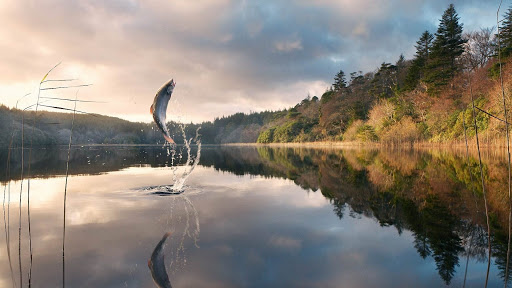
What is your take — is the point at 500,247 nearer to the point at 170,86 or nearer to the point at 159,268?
the point at 159,268

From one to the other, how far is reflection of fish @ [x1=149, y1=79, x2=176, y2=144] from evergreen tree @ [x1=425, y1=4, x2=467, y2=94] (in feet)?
123

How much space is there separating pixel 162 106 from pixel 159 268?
371 centimetres

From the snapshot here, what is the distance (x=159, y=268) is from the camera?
3.37m

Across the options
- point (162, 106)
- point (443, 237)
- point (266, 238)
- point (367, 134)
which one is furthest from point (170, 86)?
point (367, 134)

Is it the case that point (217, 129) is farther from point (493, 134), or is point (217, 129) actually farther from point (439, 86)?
point (493, 134)

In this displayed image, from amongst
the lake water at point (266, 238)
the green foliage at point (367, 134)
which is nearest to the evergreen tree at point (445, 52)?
the green foliage at point (367, 134)

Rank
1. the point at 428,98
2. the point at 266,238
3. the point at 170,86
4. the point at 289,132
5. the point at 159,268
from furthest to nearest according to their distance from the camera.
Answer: the point at 289,132
the point at 428,98
the point at 170,86
the point at 266,238
the point at 159,268

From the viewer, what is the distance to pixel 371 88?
2014 inches

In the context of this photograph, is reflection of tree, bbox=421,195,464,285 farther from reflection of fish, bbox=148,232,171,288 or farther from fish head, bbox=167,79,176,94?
fish head, bbox=167,79,176,94

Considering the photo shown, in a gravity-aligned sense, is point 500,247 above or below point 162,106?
below

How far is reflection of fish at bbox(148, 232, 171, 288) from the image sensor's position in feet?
9.95

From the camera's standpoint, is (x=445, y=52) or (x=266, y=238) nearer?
(x=266, y=238)

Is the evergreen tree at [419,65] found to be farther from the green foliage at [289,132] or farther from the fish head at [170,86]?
the fish head at [170,86]

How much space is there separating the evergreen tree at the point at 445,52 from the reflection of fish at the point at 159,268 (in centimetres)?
3953
